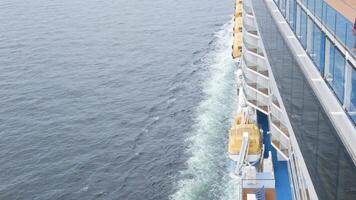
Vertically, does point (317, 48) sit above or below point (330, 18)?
below

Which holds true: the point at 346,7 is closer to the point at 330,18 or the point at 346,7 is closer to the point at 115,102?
the point at 330,18

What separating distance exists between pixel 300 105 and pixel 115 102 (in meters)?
29.3

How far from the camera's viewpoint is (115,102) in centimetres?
4531

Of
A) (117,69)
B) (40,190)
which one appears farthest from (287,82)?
(117,69)

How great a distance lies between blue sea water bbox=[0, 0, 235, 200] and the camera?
33.9 meters

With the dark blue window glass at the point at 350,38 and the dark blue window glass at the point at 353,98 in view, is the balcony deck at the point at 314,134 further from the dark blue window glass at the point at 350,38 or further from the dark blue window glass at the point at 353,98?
the dark blue window glass at the point at 350,38

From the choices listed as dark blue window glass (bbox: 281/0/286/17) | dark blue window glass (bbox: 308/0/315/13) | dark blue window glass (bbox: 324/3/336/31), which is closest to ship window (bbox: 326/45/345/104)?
dark blue window glass (bbox: 324/3/336/31)

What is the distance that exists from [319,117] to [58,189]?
73.6 feet

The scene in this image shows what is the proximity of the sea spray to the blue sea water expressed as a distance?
0.09 m

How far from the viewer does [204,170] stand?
3309 centimetres

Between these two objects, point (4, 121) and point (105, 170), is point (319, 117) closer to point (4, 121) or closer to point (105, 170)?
point (105, 170)

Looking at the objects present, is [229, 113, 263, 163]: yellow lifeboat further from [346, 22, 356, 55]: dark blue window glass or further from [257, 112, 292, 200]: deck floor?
[346, 22, 356, 55]: dark blue window glass

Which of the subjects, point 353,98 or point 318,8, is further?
point 318,8

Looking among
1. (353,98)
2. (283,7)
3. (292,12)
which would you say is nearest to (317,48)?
(353,98)
